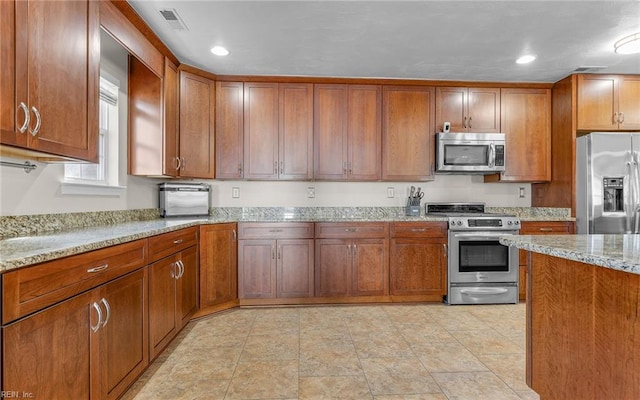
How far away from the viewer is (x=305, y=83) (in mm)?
3570

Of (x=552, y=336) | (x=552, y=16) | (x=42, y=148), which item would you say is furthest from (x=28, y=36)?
(x=552, y=16)

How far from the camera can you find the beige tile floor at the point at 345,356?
1874 millimetres

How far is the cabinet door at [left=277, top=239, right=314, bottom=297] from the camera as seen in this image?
131 inches

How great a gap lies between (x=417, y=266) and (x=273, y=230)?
1563mm

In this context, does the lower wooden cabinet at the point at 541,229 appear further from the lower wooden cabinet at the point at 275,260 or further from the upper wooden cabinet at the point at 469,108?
the lower wooden cabinet at the point at 275,260

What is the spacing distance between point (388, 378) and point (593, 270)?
127 centimetres

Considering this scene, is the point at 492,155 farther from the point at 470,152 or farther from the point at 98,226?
the point at 98,226

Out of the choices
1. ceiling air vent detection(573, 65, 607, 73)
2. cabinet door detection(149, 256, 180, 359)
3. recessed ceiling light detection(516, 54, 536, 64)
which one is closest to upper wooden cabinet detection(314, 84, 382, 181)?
recessed ceiling light detection(516, 54, 536, 64)

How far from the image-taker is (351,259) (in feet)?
11.0

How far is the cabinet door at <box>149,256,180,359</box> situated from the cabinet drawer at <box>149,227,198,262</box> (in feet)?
Answer: 0.17

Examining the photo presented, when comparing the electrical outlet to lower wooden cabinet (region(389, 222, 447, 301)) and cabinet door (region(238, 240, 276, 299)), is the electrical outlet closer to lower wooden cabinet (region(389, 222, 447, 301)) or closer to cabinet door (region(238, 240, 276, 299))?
lower wooden cabinet (region(389, 222, 447, 301))

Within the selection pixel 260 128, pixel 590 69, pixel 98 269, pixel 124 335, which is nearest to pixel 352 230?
pixel 260 128

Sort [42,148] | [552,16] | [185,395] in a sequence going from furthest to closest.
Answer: [552,16]
[185,395]
[42,148]

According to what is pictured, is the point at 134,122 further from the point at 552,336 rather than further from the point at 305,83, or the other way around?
the point at 552,336
